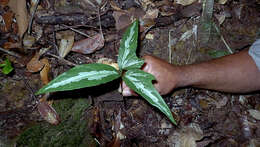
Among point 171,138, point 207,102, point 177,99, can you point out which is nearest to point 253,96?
point 207,102

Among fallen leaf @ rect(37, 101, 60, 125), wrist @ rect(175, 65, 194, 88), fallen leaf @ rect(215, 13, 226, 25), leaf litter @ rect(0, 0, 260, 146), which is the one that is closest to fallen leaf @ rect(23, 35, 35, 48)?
leaf litter @ rect(0, 0, 260, 146)

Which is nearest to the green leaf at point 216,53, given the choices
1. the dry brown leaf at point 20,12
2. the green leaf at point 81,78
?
the green leaf at point 81,78

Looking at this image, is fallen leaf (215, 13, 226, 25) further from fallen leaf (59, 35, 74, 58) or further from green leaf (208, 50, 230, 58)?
fallen leaf (59, 35, 74, 58)

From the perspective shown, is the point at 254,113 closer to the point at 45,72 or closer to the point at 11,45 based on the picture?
the point at 45,72

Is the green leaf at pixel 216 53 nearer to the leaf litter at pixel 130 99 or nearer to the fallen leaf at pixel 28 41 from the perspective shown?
the leaf litter at pixel 130 99

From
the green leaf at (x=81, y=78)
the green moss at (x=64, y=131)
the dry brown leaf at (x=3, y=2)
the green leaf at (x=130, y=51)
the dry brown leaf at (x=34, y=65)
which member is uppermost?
the dry brown leaf at (x=3, y=2)

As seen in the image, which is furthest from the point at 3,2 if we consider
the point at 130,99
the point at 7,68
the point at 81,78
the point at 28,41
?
the point at 130,99
